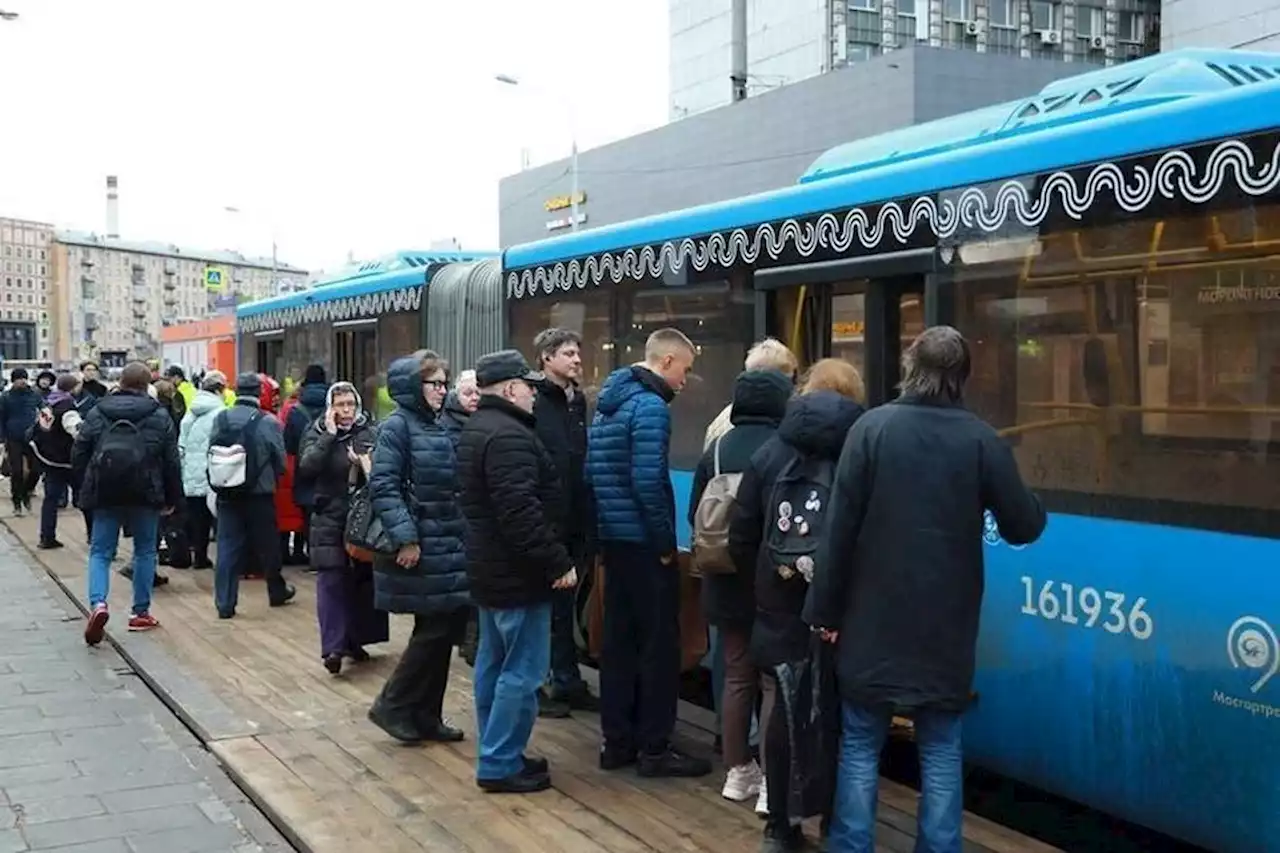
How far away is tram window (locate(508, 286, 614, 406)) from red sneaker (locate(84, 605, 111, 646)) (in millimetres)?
3615

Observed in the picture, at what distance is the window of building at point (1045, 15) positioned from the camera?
178ft

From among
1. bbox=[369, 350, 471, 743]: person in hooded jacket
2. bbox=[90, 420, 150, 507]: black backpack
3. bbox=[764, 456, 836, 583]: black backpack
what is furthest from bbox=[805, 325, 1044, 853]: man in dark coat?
bbox=[90, 420, 150, 507]: black backpack

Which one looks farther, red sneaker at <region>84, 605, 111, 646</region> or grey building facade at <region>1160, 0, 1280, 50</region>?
grey building facade at <region>1160, 0, 1280, 50</region>

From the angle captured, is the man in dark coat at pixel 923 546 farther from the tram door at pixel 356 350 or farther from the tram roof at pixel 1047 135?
the tram door at pixel 356 350

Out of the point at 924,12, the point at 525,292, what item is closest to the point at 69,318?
the point at 924,12

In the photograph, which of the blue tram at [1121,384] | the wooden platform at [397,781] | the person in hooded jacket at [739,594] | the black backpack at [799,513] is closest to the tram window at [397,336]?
the wooden platform at [397,781]

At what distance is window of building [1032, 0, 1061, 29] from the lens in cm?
5433

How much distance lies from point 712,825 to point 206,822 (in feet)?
6.92

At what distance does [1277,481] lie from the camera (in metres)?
4.10

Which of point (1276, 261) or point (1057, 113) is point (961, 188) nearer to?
point (1057, 113)

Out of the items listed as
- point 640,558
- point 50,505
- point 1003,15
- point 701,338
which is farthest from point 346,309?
point 1003,15

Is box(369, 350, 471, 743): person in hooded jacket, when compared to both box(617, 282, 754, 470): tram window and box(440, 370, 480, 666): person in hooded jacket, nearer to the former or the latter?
box(440, 370, 480, 666): person in hooded jacket

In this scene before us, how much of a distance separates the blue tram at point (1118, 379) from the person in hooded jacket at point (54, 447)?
33.6 feet

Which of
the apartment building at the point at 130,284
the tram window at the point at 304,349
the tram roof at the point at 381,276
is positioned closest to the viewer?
the tram roof at the point at 381,276
